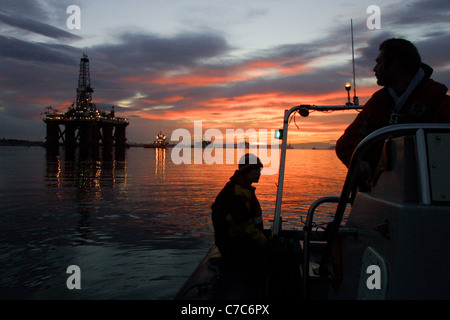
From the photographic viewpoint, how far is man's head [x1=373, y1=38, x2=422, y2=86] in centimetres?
214

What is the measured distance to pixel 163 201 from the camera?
13.7 meters

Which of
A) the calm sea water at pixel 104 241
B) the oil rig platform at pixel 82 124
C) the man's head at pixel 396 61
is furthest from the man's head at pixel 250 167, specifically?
the oil rig platform at pixel 82 124

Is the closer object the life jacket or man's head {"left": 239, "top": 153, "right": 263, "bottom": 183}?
the life jacket

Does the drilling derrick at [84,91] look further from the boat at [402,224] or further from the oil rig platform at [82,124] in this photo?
the boat at [402,224]

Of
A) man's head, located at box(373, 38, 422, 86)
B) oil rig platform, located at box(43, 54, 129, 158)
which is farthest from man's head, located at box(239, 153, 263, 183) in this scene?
oil rig platform, located at box(43, 54, 129, 158)

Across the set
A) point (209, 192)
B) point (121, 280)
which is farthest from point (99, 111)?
point (121, 280)

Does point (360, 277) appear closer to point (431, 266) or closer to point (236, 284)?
point (431, 266)

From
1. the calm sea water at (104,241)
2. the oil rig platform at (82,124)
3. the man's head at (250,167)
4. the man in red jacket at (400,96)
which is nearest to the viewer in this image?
the man in red jacket at (400,96)

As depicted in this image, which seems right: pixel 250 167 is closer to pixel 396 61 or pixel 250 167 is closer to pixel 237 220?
pixel 237 220

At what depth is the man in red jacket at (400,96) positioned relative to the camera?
2.06 metres

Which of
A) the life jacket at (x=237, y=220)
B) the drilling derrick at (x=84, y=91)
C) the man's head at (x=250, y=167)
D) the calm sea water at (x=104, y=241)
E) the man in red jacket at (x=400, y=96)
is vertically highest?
the drilling derrick at (x=84, y=91)

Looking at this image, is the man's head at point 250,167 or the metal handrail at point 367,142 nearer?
the metal handrail at point 367,142

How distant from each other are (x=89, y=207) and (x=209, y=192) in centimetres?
662

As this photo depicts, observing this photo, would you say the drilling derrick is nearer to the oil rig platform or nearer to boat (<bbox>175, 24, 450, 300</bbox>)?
the oil rig platform
